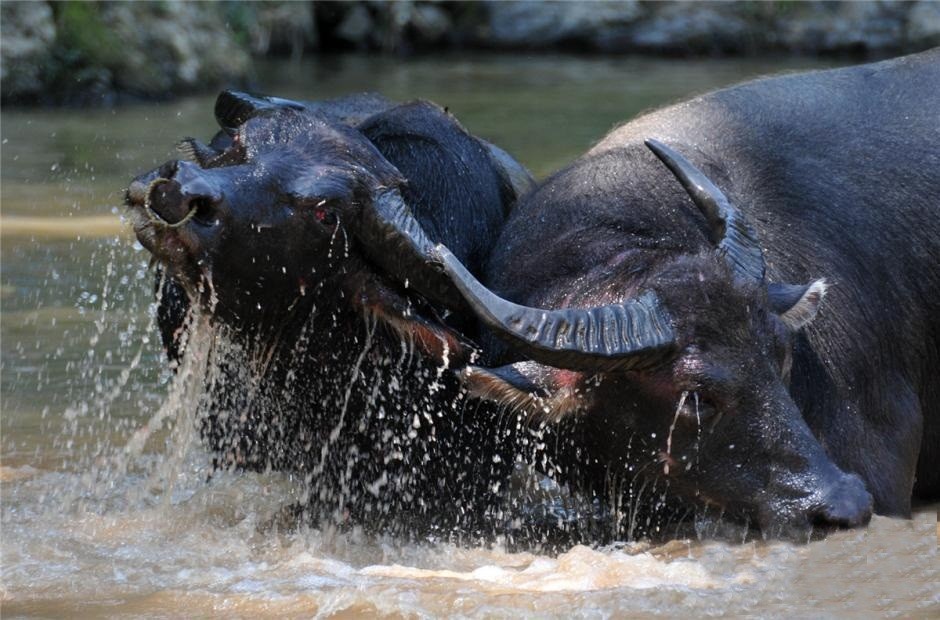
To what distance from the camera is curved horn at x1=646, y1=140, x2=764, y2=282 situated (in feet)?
18.8

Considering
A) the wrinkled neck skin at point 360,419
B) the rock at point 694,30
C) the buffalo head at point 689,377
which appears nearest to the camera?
the buffalo head at point 689,377

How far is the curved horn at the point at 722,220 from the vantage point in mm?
5734

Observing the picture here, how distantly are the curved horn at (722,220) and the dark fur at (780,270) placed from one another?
8 centimetres

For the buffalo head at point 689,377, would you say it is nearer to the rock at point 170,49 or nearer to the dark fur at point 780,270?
the dark fur at point 780,270

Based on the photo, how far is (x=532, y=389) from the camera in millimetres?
5797

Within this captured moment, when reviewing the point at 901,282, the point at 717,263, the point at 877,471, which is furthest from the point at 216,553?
the point at 901,282

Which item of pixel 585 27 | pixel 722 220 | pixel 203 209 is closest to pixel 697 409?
pixel 722 220

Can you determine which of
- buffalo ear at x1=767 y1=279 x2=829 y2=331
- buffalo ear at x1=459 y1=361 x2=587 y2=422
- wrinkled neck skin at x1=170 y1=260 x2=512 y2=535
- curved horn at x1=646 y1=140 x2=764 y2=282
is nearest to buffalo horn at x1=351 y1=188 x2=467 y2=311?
wrinkled neck skin at x1=170 y1=260 x2=512 y2=535

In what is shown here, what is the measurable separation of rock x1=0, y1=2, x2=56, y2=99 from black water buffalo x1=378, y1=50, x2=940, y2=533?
1074 centimetres

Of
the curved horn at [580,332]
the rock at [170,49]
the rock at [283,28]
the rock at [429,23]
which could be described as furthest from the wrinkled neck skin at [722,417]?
the rock at [429,23]

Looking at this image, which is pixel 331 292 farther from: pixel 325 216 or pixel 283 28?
pixel 283 28

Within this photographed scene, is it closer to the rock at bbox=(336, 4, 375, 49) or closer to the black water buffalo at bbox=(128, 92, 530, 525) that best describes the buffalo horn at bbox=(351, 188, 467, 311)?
the black water buffalo at bbox=(128, 92, 530, 525)

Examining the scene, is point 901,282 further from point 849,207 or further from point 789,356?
point 789,356

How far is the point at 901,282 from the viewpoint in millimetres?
6805
